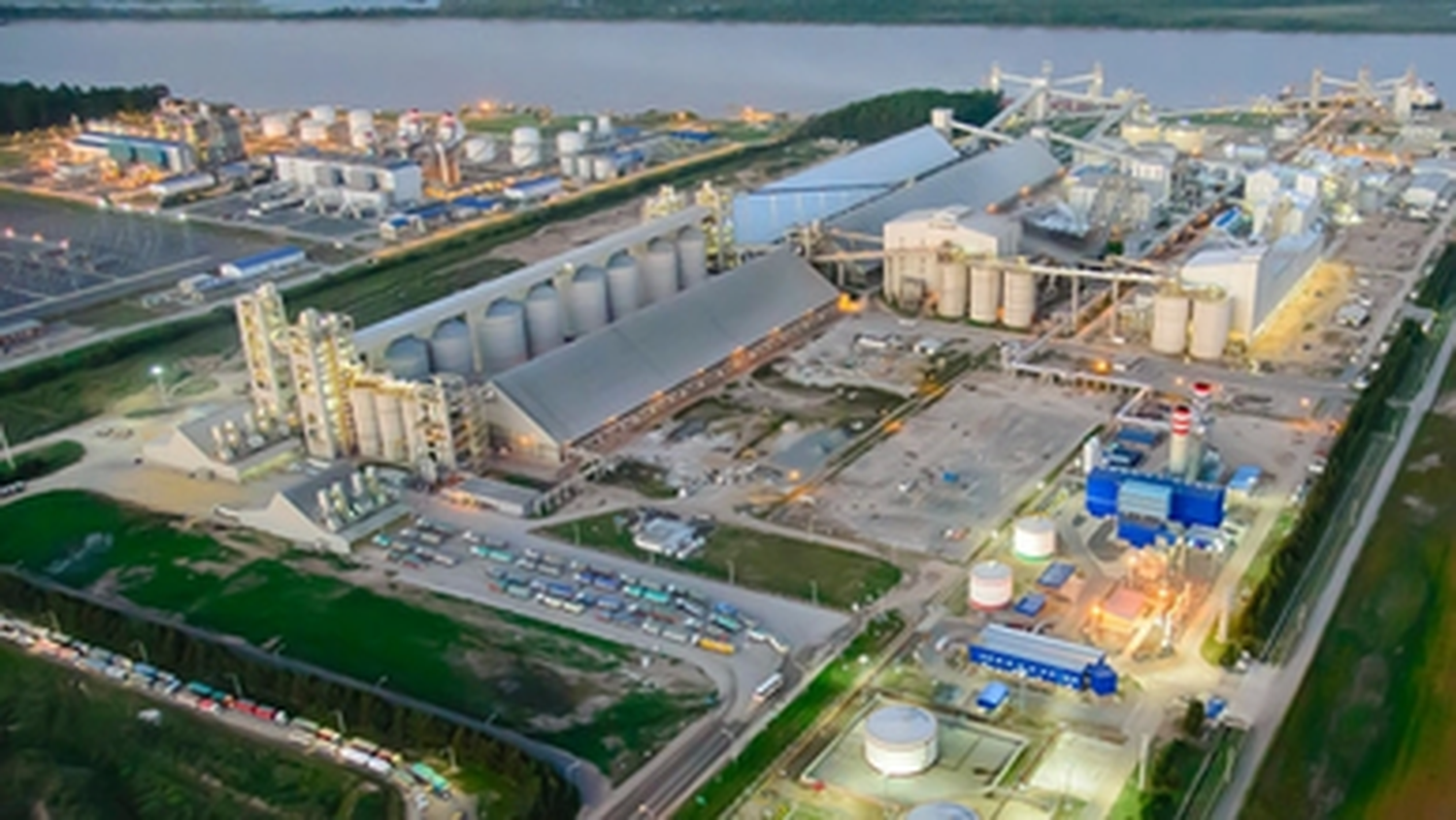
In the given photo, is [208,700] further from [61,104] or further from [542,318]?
[61,104]

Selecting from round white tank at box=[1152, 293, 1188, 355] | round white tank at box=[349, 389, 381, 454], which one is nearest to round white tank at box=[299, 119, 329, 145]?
round white tank at box=[349, 389, 381, 454]

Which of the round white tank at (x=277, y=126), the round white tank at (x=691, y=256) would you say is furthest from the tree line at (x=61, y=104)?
the round white tank at (x=691, y=256)

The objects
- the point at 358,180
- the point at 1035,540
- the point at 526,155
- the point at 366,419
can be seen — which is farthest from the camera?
the point at 526,155

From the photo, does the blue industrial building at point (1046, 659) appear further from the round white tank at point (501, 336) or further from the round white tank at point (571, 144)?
the round white tank at point (571, 144)

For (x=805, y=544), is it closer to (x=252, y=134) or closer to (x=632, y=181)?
(x=632, y=181)

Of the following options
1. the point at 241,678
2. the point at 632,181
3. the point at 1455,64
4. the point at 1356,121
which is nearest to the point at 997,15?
the point at 1455,64

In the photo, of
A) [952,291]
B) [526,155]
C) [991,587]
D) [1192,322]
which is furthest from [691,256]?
[526,155]
